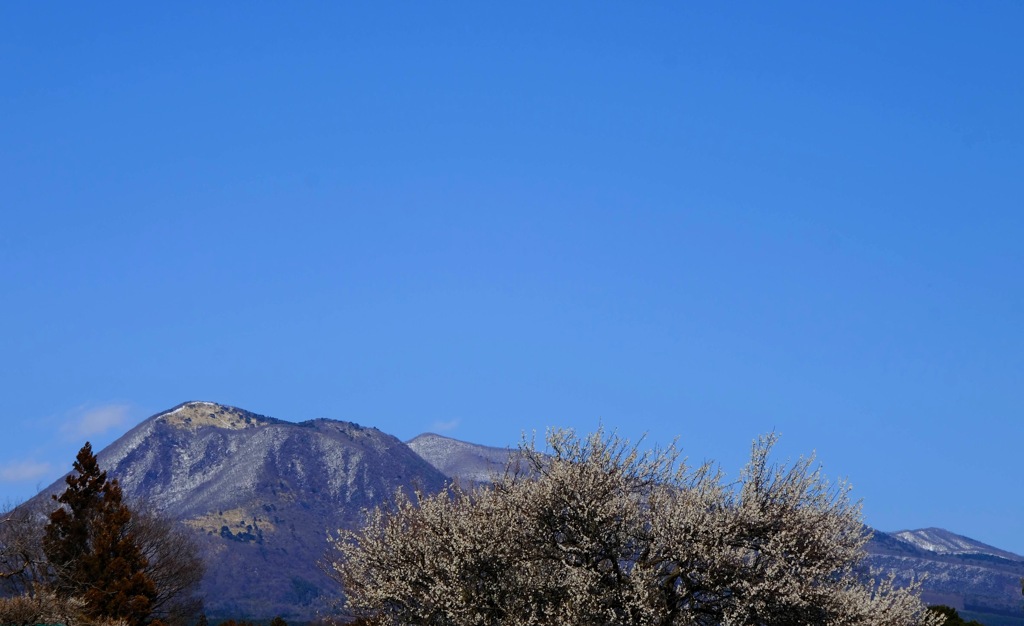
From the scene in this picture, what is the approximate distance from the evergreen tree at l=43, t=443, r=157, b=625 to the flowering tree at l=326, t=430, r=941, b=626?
29078mm

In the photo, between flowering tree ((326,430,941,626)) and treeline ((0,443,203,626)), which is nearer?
flowering tree ((326,430,941,626))

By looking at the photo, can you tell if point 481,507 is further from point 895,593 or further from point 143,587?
point 143,587

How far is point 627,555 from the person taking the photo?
3947cm

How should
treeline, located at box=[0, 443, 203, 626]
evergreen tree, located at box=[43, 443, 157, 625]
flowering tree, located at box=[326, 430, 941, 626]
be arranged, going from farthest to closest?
1. evergreen tree, located at box=[43, 443, 157, 625]
2. treeline, located at box=[0, 443, 203, 626]
3. flowering tree, located at box=[326, 430, 941, 626]

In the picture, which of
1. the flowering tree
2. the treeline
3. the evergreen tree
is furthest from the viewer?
the evergreen tree

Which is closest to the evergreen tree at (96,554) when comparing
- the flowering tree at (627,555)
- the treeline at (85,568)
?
the treeline at (85,568)

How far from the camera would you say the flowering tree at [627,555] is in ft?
127

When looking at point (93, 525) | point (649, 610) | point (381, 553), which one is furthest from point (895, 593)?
point (93, 525)

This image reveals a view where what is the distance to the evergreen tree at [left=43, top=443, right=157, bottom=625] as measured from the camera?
66.9 m

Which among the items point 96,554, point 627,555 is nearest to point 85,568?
point 96,554

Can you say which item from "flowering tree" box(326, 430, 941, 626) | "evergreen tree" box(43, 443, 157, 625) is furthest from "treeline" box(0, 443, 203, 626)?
"flowering tree" box(326, 430, 941, 626)

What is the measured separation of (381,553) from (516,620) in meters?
6.34

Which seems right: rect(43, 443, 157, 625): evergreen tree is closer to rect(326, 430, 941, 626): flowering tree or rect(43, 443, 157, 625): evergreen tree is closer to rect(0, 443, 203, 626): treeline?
rect(0, 443, 203, 626): treeline

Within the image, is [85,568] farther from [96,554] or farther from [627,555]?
[627,555]
